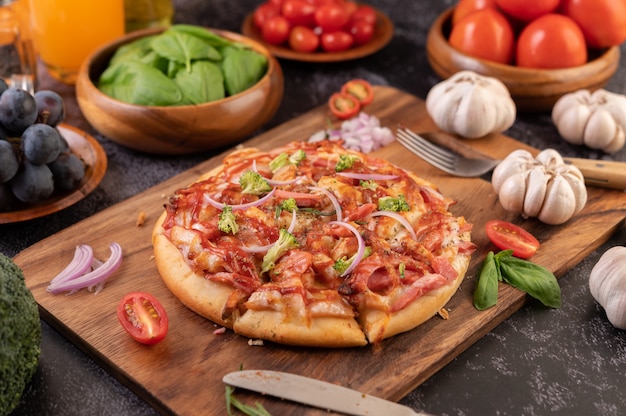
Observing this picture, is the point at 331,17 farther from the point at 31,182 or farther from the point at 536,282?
the point at 536,282

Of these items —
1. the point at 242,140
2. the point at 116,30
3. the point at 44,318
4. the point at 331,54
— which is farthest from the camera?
the point at 331,54

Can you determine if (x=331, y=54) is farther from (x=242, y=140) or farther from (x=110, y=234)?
(x=110, y=234)

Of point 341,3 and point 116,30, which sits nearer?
point 116,30

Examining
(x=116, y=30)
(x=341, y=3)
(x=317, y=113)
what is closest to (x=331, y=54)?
(x=341, y=3)

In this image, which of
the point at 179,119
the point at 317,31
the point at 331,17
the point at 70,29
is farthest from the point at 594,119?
the point at 70,29

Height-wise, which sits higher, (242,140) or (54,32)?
(54,32)

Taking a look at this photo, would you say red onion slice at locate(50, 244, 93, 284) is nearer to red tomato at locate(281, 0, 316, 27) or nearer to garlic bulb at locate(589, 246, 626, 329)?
garlic bulb at locate(589, 246, 626, 329)

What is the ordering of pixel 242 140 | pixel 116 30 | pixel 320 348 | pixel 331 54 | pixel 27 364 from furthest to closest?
1. pixel 331 54
2. pixel 116 30
3. pixel 242 140
4. pixel 320 348
5. pixel 27 364
